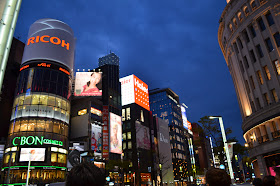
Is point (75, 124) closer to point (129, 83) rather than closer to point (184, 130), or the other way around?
point (129, 83)

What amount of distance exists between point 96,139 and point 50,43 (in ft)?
103

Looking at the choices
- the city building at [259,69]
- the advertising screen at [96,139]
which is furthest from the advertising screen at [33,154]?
the city building at [259,69]

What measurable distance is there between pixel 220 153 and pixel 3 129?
2172 inches

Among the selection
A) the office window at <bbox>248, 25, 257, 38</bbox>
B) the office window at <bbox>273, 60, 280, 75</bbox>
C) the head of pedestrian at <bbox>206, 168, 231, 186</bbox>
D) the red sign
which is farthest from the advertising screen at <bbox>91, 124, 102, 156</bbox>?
the head of pedestrian at <bbox>206, 168, 231, 186</bbox>

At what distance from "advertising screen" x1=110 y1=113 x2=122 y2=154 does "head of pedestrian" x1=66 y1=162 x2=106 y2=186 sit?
6867cm

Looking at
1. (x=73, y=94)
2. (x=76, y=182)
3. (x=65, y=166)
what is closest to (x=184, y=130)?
(x=73, y=94)

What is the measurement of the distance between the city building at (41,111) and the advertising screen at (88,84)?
22.7 feet

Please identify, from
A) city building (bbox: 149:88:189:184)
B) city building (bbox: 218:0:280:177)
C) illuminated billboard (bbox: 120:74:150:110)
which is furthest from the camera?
city building (bbox: 149:88:189:184)

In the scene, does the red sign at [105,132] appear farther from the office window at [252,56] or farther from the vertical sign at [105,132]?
the office window at [252,56]

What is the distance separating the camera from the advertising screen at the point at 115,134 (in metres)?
70.5

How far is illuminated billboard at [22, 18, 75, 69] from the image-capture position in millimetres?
62781

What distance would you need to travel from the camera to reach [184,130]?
458ft

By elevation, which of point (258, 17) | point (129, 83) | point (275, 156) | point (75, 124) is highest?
point (129, 83)

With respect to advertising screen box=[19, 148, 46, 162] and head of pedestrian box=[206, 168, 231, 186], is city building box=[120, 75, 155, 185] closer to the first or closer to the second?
advertising screen box=[19, 148, 46, 162]
